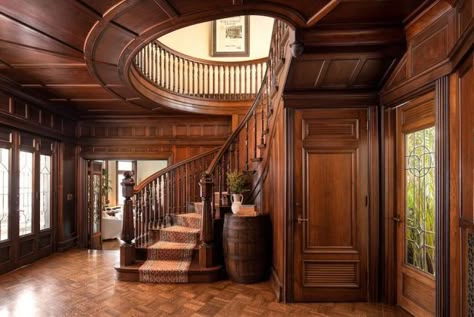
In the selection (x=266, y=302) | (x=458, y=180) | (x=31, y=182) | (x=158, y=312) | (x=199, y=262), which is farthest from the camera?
(x=31, y=182)

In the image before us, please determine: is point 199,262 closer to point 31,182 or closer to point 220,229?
point 220,229

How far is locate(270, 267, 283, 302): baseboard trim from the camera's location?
10.5ft

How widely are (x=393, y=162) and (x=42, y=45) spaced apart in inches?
149

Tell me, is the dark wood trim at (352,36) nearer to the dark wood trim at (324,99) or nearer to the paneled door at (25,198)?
the dark wood trim at (324,99)

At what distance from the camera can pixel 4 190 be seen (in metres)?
4.25

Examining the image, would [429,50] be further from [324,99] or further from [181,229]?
[181,229]

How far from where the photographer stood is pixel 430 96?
2.47 meters

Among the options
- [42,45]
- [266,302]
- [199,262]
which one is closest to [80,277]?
[199,262]

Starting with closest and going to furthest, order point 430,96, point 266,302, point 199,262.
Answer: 1. point 430,96
2. point 266,302
3. point 199,262

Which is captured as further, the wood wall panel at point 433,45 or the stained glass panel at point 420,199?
the stained glass panel at point 420,199

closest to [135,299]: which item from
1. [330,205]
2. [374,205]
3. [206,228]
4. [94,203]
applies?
[206,228]

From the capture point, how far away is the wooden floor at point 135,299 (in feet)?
9.68

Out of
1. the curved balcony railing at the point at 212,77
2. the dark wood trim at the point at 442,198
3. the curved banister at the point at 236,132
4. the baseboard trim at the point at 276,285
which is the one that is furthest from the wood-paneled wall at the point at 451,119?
the curved balcony railing at the point at 212,77

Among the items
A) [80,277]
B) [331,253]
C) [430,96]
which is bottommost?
[80,277]
